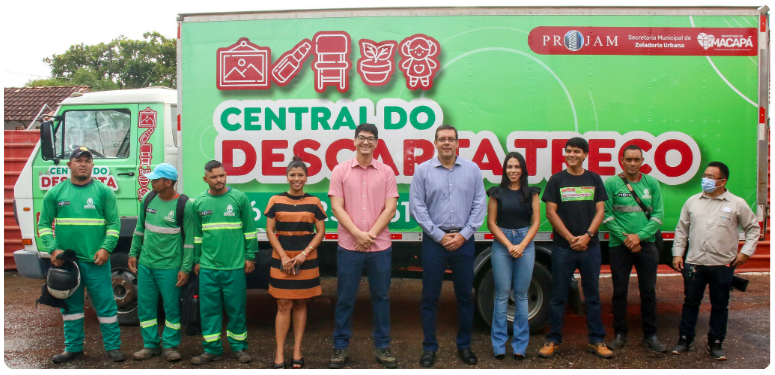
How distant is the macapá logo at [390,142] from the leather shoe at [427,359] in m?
1.53

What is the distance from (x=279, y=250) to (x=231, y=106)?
1.60 m

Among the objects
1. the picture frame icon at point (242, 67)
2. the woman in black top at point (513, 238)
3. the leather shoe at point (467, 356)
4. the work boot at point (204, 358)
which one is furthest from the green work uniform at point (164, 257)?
the woman in black top at point (513, 238)

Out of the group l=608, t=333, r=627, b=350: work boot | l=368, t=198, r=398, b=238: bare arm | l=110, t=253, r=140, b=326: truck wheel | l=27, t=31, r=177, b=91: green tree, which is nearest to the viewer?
l=368, t=198, r=398, b=238: bare arm

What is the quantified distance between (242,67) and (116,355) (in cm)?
272

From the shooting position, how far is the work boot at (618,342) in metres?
Answer: 4.69

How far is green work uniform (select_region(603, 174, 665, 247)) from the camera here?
455 centimetres

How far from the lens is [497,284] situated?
4.41 meters

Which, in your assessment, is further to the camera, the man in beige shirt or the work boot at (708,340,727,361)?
the work boot at (708,340,727,361)

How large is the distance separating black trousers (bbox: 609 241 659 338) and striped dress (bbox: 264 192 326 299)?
263cm

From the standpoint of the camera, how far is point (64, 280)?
13.9 feet

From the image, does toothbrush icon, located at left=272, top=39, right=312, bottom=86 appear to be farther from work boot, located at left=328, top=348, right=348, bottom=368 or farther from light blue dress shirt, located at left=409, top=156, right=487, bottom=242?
work boot, located at left=328, top=348, right=348, bottom=368

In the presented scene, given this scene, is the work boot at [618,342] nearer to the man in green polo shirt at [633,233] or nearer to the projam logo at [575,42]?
the man in green polo shirt at [633,233]

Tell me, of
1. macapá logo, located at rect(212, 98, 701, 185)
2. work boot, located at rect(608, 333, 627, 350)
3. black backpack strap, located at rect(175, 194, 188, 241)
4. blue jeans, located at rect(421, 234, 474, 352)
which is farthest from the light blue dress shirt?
black backpack strap, located at rect(175, 194, 188, 241)

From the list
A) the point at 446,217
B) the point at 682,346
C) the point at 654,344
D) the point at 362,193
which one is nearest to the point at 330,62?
the point at 362,193
